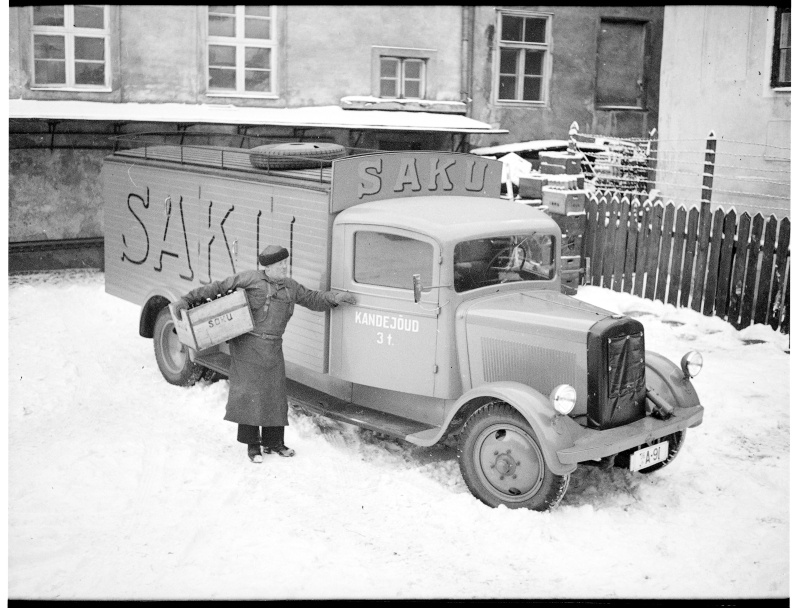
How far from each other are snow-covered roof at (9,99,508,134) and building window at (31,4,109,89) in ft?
0.65

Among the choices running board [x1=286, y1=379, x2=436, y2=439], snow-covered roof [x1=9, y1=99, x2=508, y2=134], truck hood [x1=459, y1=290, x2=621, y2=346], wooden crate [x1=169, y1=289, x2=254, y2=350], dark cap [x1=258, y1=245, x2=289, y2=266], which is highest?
snow-covered roof [x1=9, y1=99, x2=508, y2=134]

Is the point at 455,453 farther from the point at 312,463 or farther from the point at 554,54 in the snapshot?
the point at 554,54

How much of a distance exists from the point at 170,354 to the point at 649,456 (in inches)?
134

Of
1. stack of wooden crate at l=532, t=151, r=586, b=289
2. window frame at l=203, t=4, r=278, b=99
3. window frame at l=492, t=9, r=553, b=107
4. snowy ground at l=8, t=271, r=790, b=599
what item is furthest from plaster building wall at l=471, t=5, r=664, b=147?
snowy ground at l=8, t=271, r=790, b=599

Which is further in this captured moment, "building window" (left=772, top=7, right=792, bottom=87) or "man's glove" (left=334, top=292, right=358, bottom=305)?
"building window" (left=772, top=7, right=792, bottom=87)

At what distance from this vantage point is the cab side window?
180 inches

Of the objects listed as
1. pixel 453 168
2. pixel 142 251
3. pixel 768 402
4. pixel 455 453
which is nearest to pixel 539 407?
pixel 455 453

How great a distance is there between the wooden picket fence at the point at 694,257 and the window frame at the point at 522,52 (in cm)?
125

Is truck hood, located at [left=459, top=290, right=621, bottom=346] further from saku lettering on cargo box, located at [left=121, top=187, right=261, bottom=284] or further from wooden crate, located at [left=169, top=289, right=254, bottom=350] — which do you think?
saku lettering on cargo box, located at [left=121, top=187, right=261, bottom=284]

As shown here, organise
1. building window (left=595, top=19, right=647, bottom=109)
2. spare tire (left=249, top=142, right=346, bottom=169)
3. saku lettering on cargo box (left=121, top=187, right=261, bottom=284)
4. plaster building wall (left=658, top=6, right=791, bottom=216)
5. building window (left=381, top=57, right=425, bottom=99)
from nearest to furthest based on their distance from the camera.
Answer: spare tire (left=249, top=142, right=346, bottom=169) < saku lettering on cargo box (left=121, top=187, right=261, bottom=284) < plaster building wall (left=658, top=6, right=791, bottom=216) < building window (left=595, top=19, right=647, bottom=109) < building window (left=381, top=57, right=425, bottom=99)

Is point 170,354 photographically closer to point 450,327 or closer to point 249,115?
point 450,327

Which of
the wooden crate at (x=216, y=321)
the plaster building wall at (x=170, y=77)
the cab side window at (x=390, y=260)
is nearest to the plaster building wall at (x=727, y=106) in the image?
the plaster building wall at (x=170, y=77)

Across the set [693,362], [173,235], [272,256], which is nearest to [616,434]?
[693,362]

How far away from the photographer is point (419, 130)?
28.5 feet
